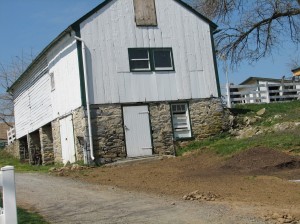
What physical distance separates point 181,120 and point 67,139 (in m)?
5.12

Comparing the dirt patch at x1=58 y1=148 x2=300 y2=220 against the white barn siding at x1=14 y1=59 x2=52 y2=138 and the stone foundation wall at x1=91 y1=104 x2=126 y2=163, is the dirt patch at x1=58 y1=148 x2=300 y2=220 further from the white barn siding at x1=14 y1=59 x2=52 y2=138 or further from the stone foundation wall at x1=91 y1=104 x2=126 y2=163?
the white barn siding at x1=14 y1=59 x2=52 y2=138

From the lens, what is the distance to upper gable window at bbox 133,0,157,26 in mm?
20891

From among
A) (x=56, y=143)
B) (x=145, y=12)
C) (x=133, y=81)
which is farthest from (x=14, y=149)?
(x=145, y=12)

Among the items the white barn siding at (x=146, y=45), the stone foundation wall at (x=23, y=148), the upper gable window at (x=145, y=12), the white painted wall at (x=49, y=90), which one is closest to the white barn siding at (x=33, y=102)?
the white painted wall at (x=49, y=90)

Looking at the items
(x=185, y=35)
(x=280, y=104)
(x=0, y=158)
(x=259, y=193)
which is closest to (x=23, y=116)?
(x=0, y=158)

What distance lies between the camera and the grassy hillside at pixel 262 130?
54.3ft

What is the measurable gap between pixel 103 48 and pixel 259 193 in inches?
447

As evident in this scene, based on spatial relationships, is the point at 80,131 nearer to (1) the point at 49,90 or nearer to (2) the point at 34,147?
(1) the point at 49,90

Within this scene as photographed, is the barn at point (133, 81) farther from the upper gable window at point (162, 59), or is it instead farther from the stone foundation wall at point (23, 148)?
the stone foundation wall at point (23, 148)

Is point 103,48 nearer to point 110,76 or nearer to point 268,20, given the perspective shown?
point 110,76

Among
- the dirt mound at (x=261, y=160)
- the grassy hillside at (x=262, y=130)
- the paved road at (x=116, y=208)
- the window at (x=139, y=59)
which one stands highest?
the window at (x=139, y=59)

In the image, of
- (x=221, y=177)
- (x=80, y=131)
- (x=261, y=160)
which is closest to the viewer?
(x=221, y=177)

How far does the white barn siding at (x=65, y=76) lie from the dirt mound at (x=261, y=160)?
24.4 ft

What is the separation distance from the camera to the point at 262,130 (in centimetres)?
2006
